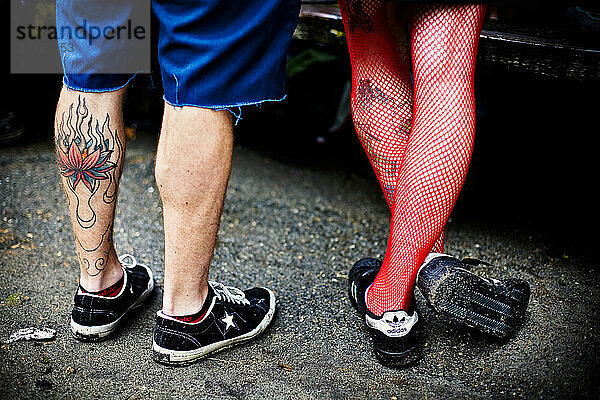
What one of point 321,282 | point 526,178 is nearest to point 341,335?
point 321,282

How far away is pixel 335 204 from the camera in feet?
8.30

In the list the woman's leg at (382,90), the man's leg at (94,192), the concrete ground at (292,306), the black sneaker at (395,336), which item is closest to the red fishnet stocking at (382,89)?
the woman's leg at (382,90)

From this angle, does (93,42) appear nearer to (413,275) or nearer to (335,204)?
(413,275)

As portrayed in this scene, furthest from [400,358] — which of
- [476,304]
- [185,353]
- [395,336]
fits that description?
[185,353]

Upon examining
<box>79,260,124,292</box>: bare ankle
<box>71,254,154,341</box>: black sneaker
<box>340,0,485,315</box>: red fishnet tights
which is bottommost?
<box>71,254,154,341</box>: black sneaker

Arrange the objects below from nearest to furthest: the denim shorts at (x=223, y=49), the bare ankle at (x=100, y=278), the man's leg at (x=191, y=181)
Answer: the denim shorts at (x=223, y=49) < the man's leg at (x=191, y=181) < the bare ankle at (x=100, y=278)

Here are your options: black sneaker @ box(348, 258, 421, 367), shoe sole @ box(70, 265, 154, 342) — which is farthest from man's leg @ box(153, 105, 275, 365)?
black sneaker @ box(348, 258, 421, 367)

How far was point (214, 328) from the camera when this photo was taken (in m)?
1.58

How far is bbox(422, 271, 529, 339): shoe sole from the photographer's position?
1.45 metres

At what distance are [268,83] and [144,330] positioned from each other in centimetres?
90

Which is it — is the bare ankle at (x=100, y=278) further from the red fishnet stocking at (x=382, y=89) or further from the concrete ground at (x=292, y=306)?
the red fishnet stocking at (x=382, y=89)

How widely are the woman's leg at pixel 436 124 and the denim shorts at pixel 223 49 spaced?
0.35 m

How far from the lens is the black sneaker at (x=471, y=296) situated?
4.77 feet

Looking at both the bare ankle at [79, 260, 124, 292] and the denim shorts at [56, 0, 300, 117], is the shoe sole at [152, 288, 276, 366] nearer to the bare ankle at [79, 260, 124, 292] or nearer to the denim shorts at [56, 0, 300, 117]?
the bare ankle at [79, 260, 124, 292]
